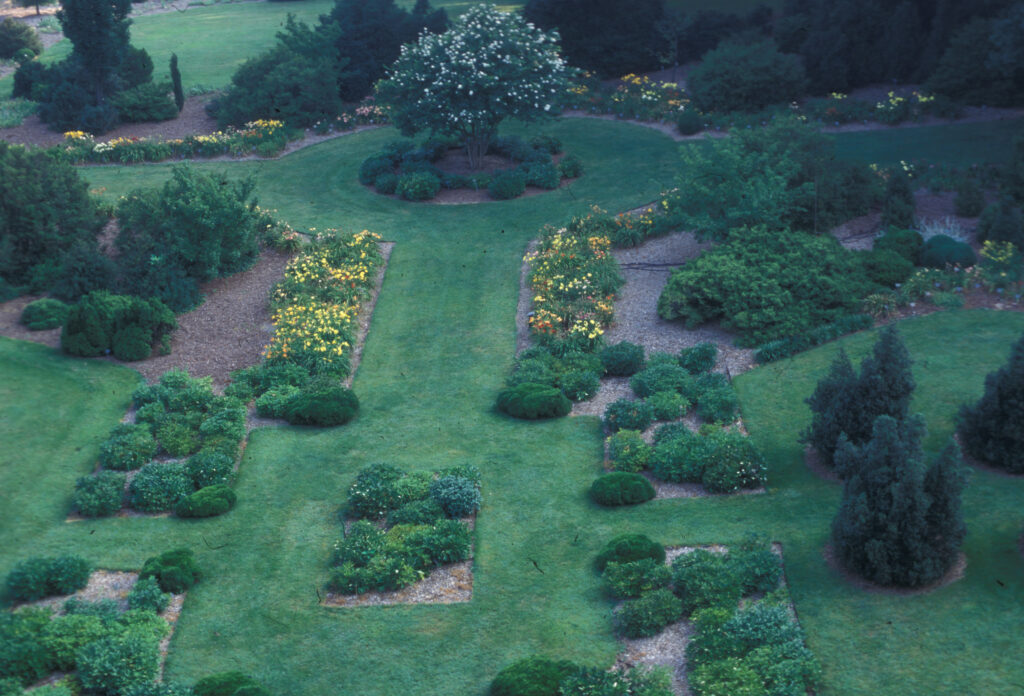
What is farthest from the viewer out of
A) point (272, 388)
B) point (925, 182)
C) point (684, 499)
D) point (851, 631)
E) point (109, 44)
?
point (109, 44)

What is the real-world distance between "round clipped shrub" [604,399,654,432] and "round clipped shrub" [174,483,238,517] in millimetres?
6598

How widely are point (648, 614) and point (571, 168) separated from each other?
19.5 metres

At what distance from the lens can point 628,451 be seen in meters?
16.0

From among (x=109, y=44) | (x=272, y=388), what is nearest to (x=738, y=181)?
(x=272, y=388)

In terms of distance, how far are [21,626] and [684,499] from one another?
9.39m

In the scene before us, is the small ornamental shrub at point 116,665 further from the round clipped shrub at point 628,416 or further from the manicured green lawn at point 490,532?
the round clipped shrub at point 628,416

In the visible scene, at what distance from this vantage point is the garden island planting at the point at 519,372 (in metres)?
12.1

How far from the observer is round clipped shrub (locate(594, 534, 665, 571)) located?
13383 mm

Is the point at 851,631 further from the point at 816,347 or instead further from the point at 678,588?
the point at 816,347

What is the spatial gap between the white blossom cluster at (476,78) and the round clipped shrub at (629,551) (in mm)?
17122

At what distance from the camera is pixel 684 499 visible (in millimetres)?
15125

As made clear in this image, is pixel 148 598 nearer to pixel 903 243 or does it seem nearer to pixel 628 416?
pixel 628 416

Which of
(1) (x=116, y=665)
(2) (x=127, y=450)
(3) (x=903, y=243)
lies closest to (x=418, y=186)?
(3) (x=903, y=243)

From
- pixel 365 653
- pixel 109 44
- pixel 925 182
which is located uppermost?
pixel 109 44
